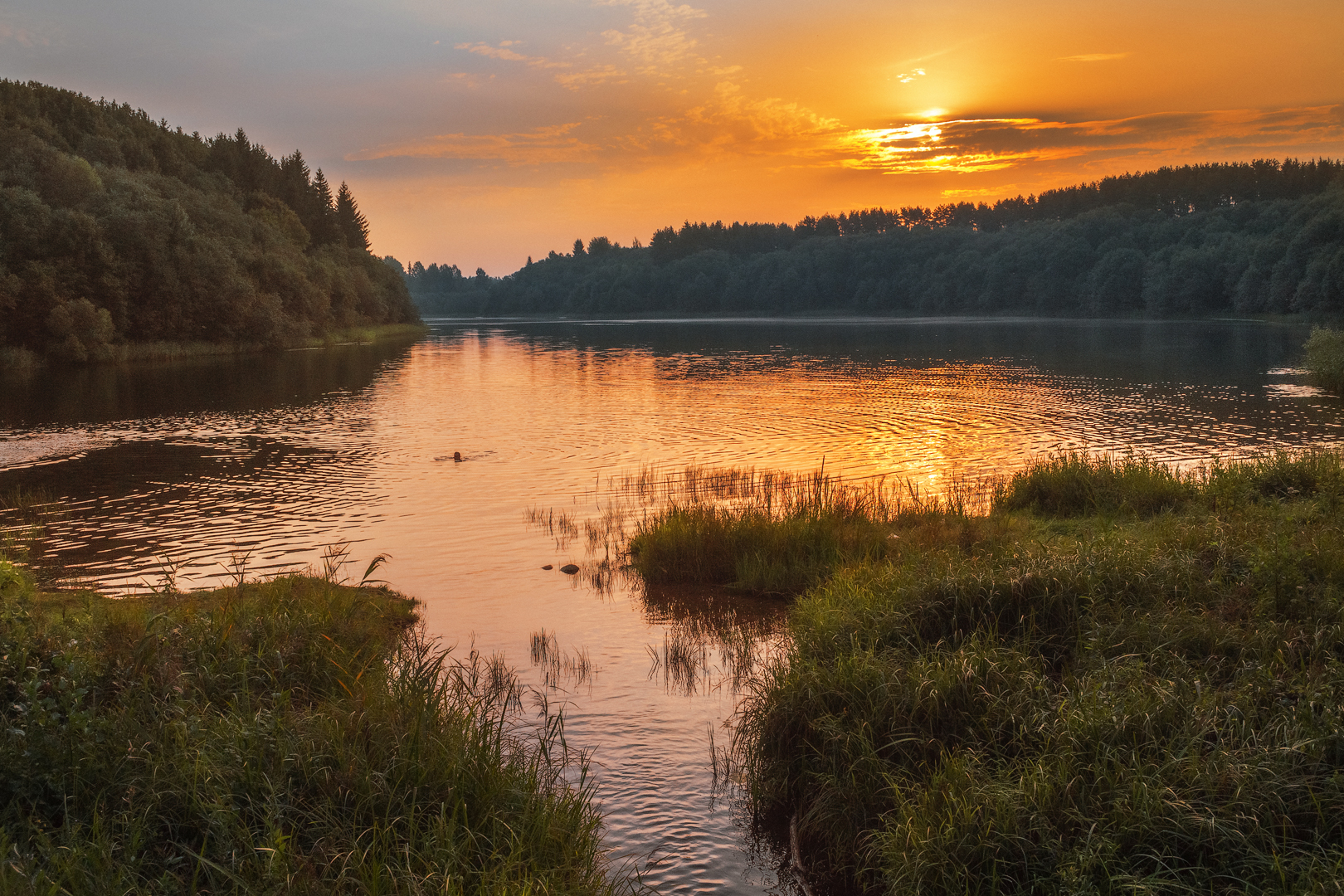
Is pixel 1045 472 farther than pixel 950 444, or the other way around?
pixel 950 444

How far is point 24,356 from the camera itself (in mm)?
65438

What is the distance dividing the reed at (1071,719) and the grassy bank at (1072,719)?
0.02 meters

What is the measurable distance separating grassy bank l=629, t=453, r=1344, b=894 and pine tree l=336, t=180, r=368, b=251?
160964mm

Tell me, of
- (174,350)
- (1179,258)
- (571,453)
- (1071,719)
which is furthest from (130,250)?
(1179,258)

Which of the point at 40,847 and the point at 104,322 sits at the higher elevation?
the point at 104,322

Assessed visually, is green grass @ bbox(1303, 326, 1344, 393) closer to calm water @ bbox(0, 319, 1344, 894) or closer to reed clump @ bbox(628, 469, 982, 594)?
calm water @ bbox(0, 319, 1344, 894)

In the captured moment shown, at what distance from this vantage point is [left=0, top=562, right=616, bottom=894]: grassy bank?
6273mm

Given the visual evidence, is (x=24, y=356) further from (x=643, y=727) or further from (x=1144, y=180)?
(x=1144, y=180)

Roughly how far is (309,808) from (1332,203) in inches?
5432

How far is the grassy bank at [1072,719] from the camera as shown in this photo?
6461 millimetres

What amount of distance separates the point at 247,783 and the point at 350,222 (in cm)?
17311

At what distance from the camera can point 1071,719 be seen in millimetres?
7590

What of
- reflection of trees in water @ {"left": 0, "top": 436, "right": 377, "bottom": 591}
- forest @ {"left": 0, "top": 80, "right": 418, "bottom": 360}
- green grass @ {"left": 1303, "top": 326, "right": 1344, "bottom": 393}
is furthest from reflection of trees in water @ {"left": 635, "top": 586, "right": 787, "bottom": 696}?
forest @ {"left": 0, "top": 80, "right": 418, "bottom": 360}

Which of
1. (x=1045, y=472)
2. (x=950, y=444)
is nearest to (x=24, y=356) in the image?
(x=950, y=444)
